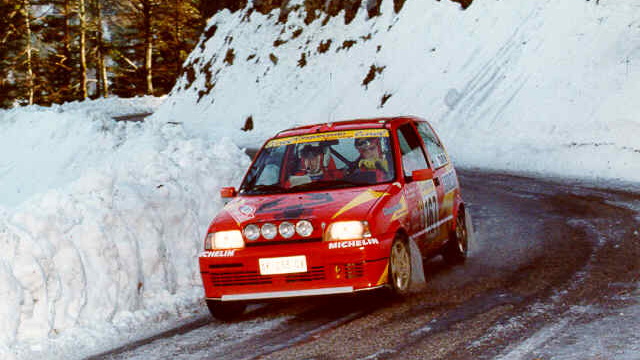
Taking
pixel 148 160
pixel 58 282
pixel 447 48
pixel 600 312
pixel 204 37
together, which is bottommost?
pixel 600 312

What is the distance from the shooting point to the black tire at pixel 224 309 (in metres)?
7.06

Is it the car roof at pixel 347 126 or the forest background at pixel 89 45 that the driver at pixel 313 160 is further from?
the forest background at pixel 89 45

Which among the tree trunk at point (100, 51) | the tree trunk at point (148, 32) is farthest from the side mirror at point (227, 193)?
the tree trunk at point (100, 51)

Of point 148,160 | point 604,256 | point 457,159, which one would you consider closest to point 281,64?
point 457,159

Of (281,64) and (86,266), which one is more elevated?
(281,64)

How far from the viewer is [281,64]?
37406 millimetres

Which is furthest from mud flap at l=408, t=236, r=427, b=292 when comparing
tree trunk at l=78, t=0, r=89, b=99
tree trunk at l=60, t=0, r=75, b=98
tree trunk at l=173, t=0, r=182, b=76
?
tree trunk at l=60, t=0, r=75, b=98

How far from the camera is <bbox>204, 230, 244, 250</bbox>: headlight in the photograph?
6920mm

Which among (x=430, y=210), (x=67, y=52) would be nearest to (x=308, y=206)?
(x=430, y=210)

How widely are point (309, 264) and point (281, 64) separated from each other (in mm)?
31325

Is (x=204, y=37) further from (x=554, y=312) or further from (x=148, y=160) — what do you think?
(x=554, y=312)

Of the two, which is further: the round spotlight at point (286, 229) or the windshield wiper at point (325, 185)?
the windshield wiper at point (325, 185)

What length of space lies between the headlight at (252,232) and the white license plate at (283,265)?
0.73ft

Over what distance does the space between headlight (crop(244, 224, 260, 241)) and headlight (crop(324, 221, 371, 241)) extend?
0.59m
